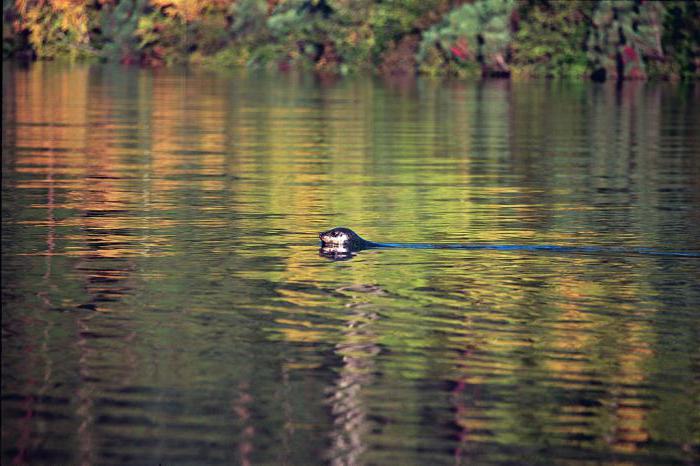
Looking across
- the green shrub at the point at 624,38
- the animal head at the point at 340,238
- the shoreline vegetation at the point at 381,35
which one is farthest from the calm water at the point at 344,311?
the shoreline vegetation at the point at 381,35

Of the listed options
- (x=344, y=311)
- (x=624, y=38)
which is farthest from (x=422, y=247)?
(x=624, y=38)

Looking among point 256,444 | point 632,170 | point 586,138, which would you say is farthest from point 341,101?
point 256,444

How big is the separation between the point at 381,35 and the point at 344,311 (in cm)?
7289

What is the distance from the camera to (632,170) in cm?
2877

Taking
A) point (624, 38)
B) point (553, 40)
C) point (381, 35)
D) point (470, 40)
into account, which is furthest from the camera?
point (381, 35)

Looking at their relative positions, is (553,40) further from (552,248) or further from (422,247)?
(422,247)

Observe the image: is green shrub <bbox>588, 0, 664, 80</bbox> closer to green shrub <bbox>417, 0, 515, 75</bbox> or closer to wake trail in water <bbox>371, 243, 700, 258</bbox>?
green shrub <bbox>417, 0, 515, 75</bbox>

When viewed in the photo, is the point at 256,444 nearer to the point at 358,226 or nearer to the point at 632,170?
the point at 358,226

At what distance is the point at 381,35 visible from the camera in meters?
85.9

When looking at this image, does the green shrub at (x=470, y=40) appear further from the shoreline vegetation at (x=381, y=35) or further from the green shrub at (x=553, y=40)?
the green shrub at (x=553, y=40)

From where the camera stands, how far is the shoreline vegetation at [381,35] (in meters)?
74.7

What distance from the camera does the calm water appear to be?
9680 mm

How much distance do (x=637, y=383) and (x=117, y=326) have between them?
3685 mm

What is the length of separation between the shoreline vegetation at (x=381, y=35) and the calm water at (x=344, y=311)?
43.3m
